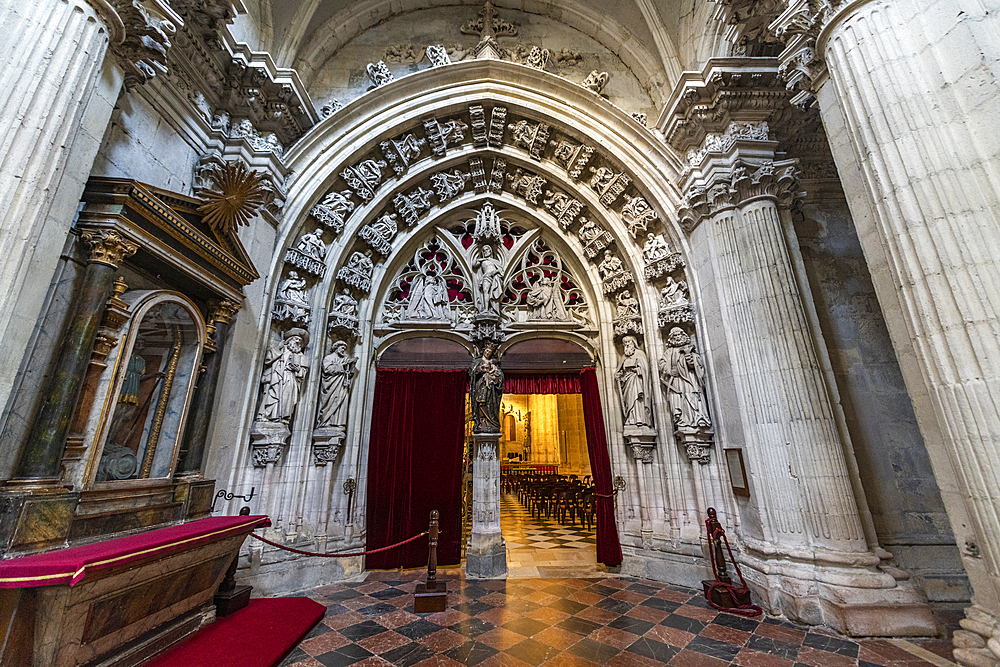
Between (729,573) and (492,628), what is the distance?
247 centimetres

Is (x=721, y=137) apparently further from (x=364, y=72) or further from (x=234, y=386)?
(x=234, y=386)

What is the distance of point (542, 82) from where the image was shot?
6.05 m

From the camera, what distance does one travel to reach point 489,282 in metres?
6.25

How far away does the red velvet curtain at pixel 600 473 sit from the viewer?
A: 4.95 m

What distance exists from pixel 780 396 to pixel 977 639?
76.8 inches

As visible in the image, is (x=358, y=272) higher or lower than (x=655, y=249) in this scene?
lower

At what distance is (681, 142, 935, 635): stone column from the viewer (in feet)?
10.2

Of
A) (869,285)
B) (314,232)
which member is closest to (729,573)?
(869,285)

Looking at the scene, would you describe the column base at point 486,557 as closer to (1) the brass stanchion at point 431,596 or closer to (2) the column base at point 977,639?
(1) the brass stanchion at point 431,596

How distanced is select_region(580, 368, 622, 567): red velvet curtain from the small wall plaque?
1.61m

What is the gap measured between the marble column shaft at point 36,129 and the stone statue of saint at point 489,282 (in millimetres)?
4465

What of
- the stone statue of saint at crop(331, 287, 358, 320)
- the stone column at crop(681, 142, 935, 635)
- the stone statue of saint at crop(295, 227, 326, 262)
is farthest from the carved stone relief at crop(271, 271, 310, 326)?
the stone column at crop(681, 142, 935, 635)

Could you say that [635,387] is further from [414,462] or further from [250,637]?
[250,637]

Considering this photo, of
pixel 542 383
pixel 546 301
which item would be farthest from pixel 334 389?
pixel 546 301
